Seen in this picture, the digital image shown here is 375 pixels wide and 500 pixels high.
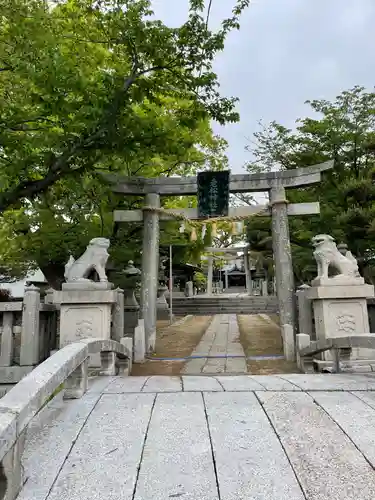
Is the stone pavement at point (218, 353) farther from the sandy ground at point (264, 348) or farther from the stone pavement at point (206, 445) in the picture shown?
the stone pavement at point (206, 445)

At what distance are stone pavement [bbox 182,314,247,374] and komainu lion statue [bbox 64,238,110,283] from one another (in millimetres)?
2667

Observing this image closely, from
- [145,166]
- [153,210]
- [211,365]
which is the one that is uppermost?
[145,166]

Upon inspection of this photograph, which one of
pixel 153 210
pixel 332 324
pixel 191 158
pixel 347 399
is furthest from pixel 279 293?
pixel 191 158

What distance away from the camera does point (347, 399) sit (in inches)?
132

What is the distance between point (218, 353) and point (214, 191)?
4329 millimetres

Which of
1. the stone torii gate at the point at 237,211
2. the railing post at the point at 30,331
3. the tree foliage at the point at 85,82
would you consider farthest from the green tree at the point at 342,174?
the railing post at the point at 30,331

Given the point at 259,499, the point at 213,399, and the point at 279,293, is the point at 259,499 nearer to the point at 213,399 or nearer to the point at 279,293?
the point at 213,399

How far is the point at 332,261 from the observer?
7.16 metres

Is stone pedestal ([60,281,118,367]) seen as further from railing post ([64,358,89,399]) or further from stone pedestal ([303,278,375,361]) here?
stone pedestal ([303,278,375,361])

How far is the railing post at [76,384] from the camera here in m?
3.49

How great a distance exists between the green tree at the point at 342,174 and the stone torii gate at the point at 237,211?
213 centimetres

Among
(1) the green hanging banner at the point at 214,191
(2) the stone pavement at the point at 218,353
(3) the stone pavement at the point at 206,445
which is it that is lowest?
(2) the stone pavement at the point at 218,353

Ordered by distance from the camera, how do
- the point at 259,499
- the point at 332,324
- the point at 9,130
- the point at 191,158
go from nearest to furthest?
1. the point at 259,499
2. the point at 9,130
3. the point at 332,324
4. the point at 191,158

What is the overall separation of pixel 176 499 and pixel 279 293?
7.49 m
